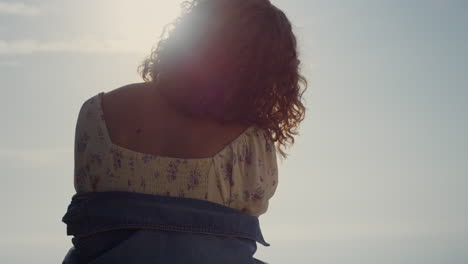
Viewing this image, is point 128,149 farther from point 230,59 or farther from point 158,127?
point 230,59

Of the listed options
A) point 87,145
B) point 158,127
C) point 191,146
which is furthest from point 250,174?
point 87,145

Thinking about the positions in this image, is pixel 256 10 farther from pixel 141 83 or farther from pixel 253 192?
pixel 253 192

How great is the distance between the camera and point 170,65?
286cm

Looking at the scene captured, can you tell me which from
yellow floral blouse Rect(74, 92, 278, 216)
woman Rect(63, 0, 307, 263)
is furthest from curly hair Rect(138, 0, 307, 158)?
yellow floral blouse Rect(74, 92, 278, 216)

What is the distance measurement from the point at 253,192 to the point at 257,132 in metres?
0.27

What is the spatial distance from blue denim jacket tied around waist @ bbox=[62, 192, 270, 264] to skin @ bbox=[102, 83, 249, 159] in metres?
0.20

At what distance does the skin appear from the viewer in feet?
8.87

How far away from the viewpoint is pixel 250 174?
2889 millimetres

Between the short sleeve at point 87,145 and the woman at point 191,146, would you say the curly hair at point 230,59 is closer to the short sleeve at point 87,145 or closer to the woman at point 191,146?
the woman at point 191,146

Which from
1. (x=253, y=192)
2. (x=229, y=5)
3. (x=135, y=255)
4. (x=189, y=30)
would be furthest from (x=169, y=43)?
(x=135, y=255)

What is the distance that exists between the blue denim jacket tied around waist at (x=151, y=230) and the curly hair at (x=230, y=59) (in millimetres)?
406

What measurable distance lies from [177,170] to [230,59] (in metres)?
0.53

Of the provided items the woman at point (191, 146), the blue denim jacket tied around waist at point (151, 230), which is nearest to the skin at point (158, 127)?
the woman at point (191, 146)

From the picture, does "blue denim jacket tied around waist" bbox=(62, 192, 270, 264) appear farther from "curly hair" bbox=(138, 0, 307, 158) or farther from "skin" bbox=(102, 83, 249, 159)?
"curly hair" bbox=(138, 0, 307, 158)
